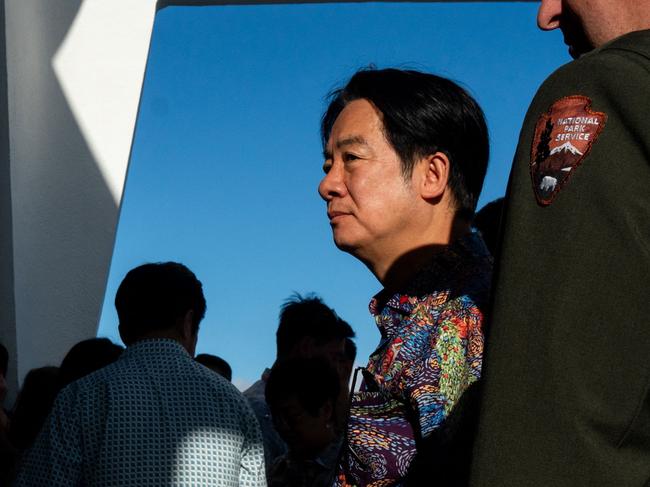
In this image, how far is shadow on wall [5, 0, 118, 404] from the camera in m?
6.07

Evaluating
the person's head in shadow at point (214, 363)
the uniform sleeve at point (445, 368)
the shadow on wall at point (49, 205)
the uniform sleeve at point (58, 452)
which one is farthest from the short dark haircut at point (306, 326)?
the uniform sleeve at point (445, 368)

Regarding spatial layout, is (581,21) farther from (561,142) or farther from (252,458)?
(252,458)

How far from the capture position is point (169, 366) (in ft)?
9.87

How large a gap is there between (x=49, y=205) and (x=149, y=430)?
3.81 metres

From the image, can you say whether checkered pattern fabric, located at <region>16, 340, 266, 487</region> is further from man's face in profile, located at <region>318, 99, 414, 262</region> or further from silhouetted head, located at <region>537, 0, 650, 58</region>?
silhouetted head, located at <region>537, 0, 650, 58</region>

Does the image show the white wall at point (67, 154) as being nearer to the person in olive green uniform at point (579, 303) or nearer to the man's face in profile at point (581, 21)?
the man's face in profile at point (581, 21)

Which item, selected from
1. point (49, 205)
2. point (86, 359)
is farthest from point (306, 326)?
point (49, 205)

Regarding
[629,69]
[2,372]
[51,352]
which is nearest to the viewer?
[629,69]

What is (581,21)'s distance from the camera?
109 cm

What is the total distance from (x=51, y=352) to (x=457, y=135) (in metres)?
5.08

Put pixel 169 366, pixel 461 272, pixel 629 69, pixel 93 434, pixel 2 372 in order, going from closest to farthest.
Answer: pixel 629 69
pixel 461 272
pixel 93 434
pixel 169 366
pixel 2 372

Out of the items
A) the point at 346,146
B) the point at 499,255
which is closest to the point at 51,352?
the point at 346,146

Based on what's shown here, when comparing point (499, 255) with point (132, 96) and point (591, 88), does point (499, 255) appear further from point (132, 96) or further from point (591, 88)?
point (132, 96)

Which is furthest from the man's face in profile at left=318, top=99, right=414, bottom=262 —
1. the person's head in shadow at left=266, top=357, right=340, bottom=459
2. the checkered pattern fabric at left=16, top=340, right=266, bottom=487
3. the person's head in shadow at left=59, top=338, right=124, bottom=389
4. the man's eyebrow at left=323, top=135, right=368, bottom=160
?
the person's head in shadow at left=266, top=357, right=340, bottom=459
